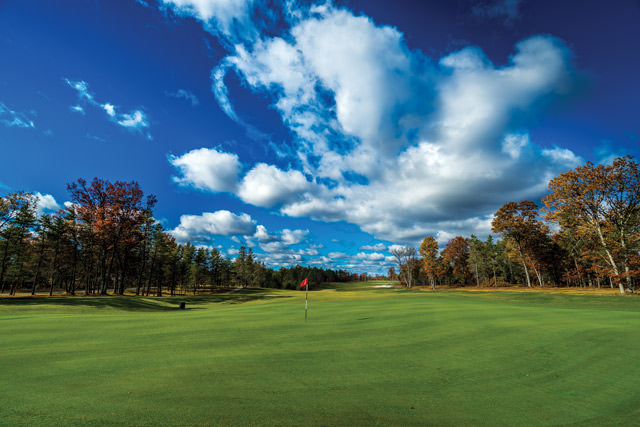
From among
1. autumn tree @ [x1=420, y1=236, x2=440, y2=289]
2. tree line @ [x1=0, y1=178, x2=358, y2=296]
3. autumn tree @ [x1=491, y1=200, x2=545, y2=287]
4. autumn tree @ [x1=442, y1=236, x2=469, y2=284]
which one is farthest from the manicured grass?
autumn tree @ [x1=442, y1=236, x2=469, y2=284]

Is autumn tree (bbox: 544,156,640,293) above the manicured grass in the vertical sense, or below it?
above

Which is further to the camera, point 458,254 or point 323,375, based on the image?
point 458,254

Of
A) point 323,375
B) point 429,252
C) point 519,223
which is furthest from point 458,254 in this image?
point 323,375

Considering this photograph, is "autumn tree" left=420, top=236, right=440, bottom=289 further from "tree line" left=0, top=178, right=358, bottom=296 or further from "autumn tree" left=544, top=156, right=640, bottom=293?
"tree line" left=0, top=178, right=358, bottom=296

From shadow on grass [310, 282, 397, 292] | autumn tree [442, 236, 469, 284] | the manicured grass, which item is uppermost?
autumn tree [442, 236, 469, 284]

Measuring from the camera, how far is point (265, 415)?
14.1ft

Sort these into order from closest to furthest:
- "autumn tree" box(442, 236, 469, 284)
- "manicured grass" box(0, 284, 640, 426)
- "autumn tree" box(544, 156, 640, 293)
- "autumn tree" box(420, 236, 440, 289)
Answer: "manicured grass" box(0, 284, 640, 426), "autumn tree" box(544, 156, 640, 293), "autumn tree" box(420, 236, 440, 289), "autumn tree" box(442, 236, 469, 284)

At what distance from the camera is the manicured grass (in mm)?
4492

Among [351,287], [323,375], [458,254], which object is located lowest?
[351,287]

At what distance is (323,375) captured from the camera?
6441 millimetres

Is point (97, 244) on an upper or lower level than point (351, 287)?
upper

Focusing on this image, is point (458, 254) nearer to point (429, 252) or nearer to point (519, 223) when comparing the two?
point (429, 252)

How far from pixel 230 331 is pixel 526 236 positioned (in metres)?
52.6

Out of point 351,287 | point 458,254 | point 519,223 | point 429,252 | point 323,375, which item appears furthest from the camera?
point 351,287
